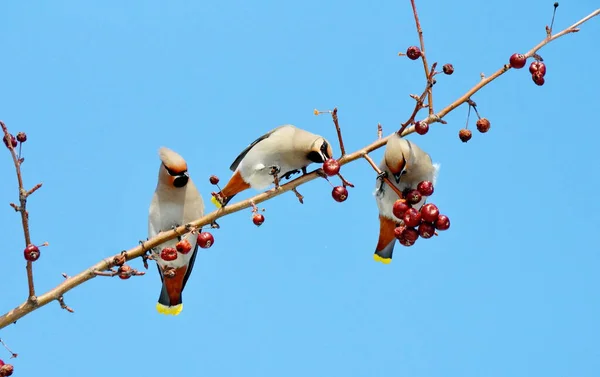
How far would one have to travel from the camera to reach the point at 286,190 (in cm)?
348

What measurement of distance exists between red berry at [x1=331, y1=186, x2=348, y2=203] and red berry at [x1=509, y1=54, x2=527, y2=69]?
3.03 feet

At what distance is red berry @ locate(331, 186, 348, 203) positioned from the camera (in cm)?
351

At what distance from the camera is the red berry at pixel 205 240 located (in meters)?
3.47

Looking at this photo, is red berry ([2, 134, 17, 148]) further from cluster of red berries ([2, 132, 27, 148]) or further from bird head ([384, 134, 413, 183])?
bird head ([384, 134, 413, 183])

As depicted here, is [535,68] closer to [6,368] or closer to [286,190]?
[286,190]

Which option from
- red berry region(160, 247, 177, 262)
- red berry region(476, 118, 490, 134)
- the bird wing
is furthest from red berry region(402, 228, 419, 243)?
the bird wing

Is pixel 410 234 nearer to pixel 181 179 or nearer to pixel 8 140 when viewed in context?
pixel 8 140

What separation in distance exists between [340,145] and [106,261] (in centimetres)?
112

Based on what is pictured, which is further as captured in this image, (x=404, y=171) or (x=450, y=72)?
(x=404, y=171)

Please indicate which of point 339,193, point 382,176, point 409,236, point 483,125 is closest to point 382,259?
point 382,176

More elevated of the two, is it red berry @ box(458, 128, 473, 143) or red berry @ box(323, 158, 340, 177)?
red berry @ box(458, 128, 473, 143)

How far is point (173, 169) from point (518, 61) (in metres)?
2.22

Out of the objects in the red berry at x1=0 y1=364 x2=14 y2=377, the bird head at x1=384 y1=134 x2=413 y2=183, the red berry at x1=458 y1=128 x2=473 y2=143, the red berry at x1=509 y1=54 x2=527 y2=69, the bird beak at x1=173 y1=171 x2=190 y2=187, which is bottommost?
the red berry at x1=0 y1=364 x2=14 y2=377

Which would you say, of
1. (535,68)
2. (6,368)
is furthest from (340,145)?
(6,368)
